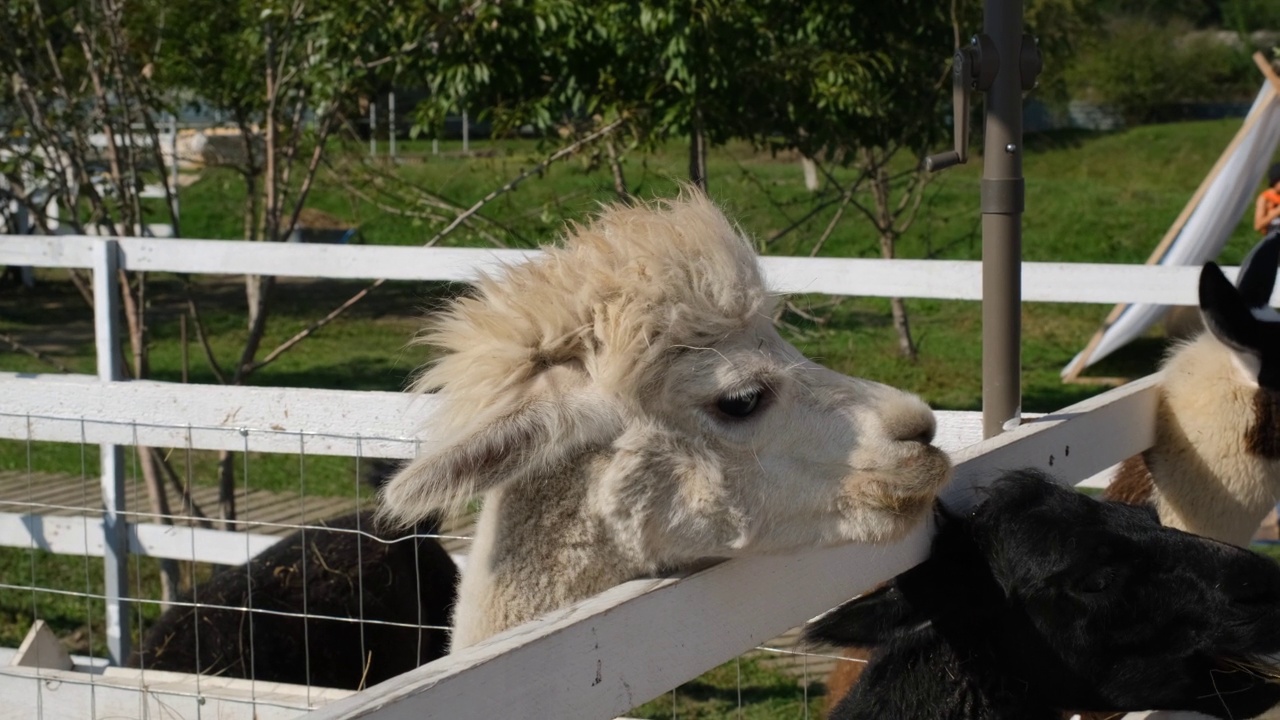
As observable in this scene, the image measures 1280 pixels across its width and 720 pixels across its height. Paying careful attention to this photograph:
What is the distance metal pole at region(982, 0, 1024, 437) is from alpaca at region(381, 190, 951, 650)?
684 mm

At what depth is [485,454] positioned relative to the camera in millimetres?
2012

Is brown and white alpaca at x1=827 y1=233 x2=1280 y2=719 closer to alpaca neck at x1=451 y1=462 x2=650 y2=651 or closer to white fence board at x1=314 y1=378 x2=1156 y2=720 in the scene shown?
white fence board at x1=314 y1=378 x2=1156 y2=720

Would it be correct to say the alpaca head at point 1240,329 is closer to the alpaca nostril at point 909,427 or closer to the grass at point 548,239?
the grass at point 548,239

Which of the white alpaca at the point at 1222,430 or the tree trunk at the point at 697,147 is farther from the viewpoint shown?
the tree trunk at the point at 697,147

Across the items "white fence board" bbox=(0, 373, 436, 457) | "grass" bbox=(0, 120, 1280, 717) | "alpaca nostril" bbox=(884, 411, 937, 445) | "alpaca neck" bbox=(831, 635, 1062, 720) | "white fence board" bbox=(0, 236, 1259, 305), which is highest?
"alpaca nostril" bbox=(884, 411, 937, 445)

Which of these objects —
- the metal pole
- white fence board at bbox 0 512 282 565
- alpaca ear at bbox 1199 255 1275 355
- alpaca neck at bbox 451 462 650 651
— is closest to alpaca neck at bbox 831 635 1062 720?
alpaca neck at bbox 451 462 650 651

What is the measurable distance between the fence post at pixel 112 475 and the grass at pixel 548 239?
0.29 meters

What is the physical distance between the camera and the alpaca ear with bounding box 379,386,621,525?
191 cm

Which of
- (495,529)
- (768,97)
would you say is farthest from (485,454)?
(768,97)

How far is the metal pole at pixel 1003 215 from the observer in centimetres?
282

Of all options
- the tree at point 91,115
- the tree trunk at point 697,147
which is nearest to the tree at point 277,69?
the tree at point 91,115

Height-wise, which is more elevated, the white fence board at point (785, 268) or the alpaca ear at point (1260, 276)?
the alpaca ear at point (1260, 276)

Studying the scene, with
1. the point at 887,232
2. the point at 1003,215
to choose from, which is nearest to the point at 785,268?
the point at 1003,215

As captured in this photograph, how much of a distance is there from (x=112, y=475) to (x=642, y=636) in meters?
3.81
